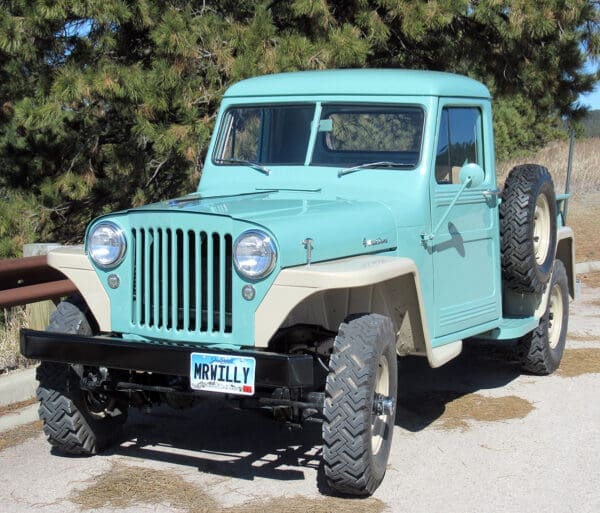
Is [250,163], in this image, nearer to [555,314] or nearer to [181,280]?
[181,280]

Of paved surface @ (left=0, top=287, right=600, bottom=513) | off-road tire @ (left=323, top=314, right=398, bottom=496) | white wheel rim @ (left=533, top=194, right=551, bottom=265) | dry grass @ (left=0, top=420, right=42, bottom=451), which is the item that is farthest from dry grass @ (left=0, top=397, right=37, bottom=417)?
white wheel rim @ (left=533, top=194, right=551, bottom=265)

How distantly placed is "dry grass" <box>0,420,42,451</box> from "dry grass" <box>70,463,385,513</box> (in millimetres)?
919

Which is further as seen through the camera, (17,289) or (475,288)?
(17,289)

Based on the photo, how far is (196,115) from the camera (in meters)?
9.14

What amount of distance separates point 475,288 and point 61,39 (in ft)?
16.3

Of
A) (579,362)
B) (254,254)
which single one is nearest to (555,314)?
(579,362)

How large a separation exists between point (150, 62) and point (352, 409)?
5.71 metres

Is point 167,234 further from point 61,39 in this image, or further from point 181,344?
point 61,39

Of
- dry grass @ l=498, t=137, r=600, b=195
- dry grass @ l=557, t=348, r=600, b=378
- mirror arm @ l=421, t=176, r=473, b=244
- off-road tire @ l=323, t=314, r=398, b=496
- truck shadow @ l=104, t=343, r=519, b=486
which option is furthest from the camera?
dry grass @ l=498, t=137, r=600, b=195

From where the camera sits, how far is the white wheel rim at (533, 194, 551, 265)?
697 centimetres

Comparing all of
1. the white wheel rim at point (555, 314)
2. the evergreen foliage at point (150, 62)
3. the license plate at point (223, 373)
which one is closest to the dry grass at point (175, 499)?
the license plate at point (223, 373)

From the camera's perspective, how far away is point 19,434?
5.93 m

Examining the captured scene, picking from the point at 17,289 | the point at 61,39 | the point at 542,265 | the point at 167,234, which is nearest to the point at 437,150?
the point at 542,265

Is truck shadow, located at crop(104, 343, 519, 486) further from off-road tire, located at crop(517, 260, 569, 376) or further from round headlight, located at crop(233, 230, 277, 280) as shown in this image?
round headlight, located at crop(233, 230, 277, 280)
